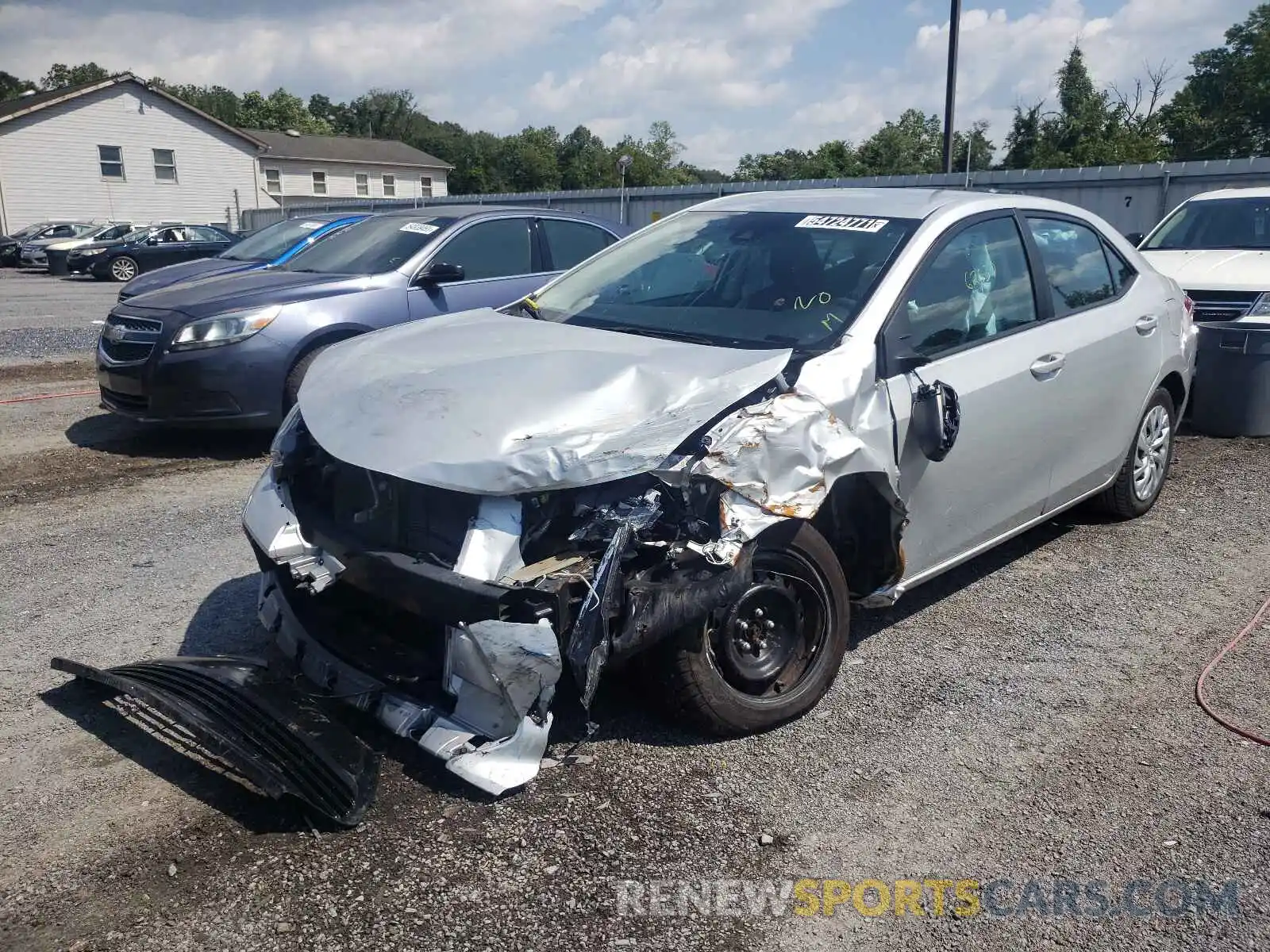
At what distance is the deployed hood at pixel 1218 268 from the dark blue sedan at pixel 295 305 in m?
4.97

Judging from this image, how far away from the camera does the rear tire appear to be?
18.3 ft

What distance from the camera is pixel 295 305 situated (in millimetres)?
7258

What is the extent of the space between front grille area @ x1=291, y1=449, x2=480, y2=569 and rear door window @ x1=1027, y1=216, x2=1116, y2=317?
3091 millimetres

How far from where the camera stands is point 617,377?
3.35 meters

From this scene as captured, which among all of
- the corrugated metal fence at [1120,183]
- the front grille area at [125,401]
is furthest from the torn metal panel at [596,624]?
the corrugated metal fence at [1120,183]

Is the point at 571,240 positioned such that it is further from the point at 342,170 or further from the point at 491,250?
the point at 342,170

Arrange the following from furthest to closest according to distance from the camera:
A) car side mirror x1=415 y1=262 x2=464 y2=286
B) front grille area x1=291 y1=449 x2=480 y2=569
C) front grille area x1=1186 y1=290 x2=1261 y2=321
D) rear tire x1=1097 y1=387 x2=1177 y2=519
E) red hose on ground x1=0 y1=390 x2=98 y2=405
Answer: red hose on ground x1=0 y1=390 x2=98 y2=405 < front grille area x1=1186 y1=290 x2=1261 y2=321 < car side mirror x1=415 y1=262 x2=464 y2=286 < rear tire x1=1097 y1=387 x2=1177 y2=519 < front grille area x1=291 y1=449 x2=480 y2=569

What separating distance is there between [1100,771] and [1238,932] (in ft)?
2.57

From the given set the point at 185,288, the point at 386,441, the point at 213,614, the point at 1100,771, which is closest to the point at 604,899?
the point at 386,441

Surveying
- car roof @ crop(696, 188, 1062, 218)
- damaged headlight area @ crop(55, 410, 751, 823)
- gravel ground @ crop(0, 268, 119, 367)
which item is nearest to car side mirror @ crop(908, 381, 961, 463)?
car roof @ crop(696, 188, 1062, 218)

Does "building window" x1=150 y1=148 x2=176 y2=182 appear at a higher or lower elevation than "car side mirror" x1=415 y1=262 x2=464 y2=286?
higher

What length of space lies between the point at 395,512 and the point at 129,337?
508cm

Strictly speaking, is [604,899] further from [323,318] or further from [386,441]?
[323,318]

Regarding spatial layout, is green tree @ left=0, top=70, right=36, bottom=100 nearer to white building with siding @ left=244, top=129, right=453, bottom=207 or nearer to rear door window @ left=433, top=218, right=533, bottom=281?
white building with siding @ left=244, top=129, right=453, bottom=207
